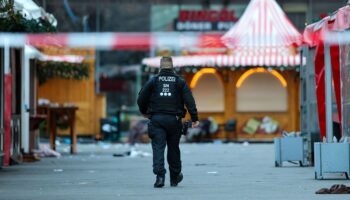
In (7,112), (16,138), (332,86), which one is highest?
(332,86)

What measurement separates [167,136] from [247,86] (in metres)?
28.2

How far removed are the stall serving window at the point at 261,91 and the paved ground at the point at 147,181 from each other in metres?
19.8

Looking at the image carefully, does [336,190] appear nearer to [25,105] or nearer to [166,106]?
[166,106]

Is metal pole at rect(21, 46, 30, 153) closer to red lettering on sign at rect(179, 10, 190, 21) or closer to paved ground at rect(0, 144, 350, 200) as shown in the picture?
paved ground at rect(0, 144, 350, 200)

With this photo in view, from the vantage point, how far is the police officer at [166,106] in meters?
16.2

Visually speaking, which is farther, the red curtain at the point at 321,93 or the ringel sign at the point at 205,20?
the ringel sign at the point at 205,20

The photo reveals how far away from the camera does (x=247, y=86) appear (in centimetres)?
4441

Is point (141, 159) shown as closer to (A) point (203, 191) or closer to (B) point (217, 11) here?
(A) point (203, 191)

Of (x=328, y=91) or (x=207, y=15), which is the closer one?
Answer: (x=328, y=91)

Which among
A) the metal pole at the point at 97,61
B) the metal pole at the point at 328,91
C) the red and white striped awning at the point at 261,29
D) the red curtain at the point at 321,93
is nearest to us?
the metal pole at the point at 328,91

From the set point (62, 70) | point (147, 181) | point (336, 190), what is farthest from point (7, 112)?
point (62, 70)

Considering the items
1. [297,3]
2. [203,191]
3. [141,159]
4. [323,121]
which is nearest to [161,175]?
[203,191]

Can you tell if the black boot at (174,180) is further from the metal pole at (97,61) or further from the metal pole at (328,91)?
the metal pole at (97,61)

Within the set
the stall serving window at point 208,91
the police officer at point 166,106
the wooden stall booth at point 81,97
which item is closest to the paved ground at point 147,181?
the police officer at point 166,106
